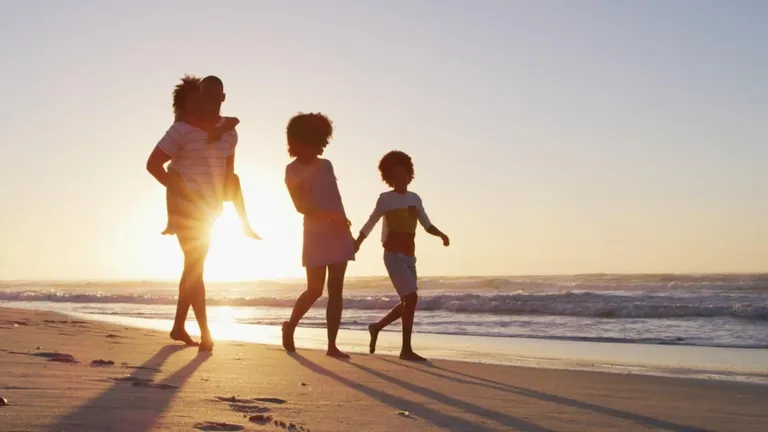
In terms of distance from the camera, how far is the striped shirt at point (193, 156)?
5426mm

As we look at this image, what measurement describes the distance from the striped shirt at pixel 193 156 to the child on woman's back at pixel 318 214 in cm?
86

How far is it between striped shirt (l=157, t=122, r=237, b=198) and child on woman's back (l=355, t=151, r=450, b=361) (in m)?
1.51

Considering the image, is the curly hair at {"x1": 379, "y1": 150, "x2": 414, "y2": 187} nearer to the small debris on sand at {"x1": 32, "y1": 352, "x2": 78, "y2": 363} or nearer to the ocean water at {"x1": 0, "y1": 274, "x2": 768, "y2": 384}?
A: the ocean water at {"x1": 0, "y1": 274, "x2": 768, "y2": 384}

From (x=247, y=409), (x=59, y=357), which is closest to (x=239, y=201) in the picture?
(x=59, y=357)

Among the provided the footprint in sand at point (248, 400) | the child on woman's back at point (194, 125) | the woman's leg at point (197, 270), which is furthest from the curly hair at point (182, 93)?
the footprint in sand at point (248, 400)

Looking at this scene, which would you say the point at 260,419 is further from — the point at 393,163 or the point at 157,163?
the point at 393,163

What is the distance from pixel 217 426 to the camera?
260 centimetres

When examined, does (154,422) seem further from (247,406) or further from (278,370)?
(278,370)

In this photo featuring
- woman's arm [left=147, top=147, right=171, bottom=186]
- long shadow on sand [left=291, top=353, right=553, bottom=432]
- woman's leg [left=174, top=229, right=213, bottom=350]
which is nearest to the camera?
long shadow on sand [left=291, top=353, right=553, bottom=432]

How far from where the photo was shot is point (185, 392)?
10.8 ft

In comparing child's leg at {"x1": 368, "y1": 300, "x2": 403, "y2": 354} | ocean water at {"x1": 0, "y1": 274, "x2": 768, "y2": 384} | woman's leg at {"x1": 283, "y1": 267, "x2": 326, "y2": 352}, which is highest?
woman's leg at {"x1": 283, "y1": 267, "x2": 326, "y2": 352}

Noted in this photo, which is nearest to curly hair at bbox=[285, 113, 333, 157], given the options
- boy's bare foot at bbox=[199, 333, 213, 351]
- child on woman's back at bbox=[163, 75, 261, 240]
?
child on woman's back at bbox=[163, 75, 261, 240]

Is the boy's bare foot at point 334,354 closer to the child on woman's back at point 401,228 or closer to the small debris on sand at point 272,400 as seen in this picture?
the child on woman's back at point 401,228

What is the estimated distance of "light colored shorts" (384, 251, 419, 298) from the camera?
668 cm
